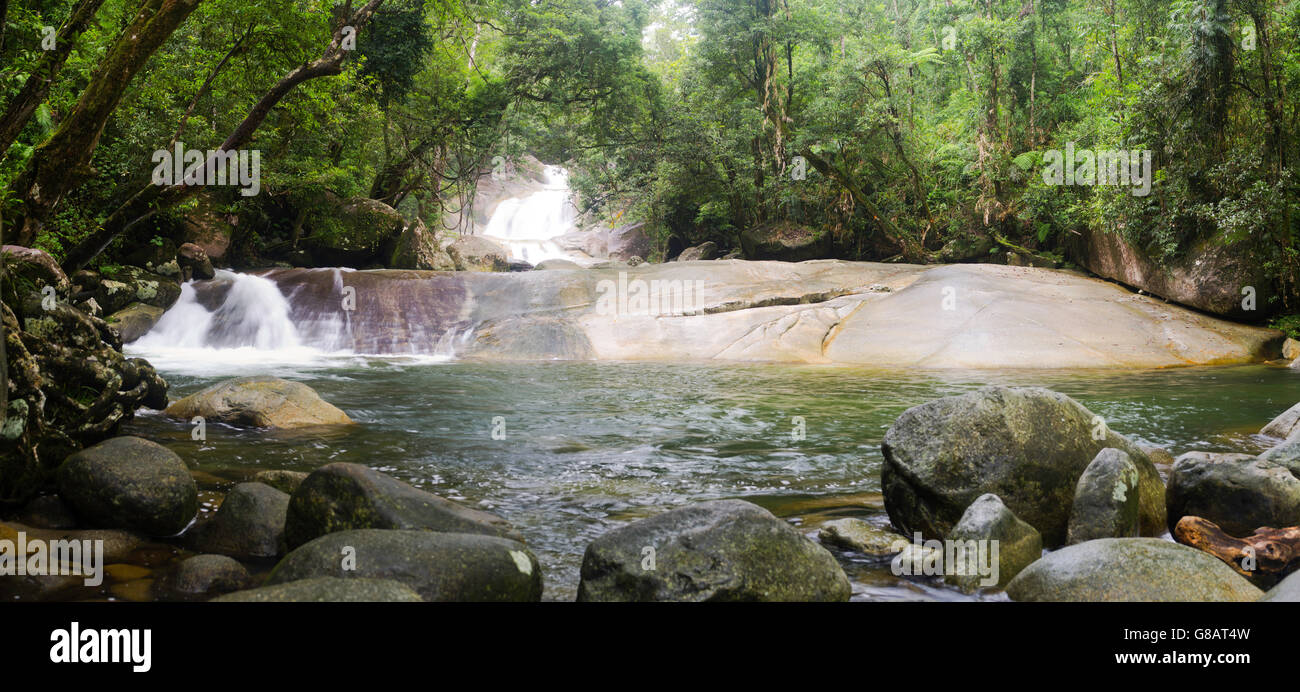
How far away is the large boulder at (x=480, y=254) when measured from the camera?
106 feet

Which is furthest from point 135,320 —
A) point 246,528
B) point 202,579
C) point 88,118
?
point 202,579

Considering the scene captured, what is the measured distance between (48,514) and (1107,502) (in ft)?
22.7

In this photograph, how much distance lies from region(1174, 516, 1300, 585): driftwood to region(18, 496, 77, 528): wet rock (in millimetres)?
7306

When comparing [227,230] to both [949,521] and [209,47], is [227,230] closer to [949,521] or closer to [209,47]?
[209,47]

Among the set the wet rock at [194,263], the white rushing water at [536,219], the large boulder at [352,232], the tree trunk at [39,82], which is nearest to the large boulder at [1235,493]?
the tree trunk at [39,82]

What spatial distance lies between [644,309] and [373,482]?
14177 millimetres

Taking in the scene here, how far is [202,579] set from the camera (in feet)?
13.9

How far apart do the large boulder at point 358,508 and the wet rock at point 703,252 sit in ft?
83.5

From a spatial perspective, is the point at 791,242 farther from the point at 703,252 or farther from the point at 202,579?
the point at 202,579

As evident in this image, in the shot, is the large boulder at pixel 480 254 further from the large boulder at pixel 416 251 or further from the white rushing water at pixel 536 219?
the white rushing water at pixel 536 219

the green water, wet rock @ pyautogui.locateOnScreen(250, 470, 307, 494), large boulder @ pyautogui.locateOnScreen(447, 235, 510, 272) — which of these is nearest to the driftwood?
the green water

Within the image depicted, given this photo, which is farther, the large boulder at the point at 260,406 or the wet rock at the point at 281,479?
the large boulder at the point at 260,406

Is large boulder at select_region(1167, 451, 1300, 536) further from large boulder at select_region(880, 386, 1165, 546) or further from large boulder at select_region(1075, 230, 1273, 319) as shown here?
large boulder at select_region(1075, 230, 1273, 319)

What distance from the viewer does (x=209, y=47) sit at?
53.7 ft
